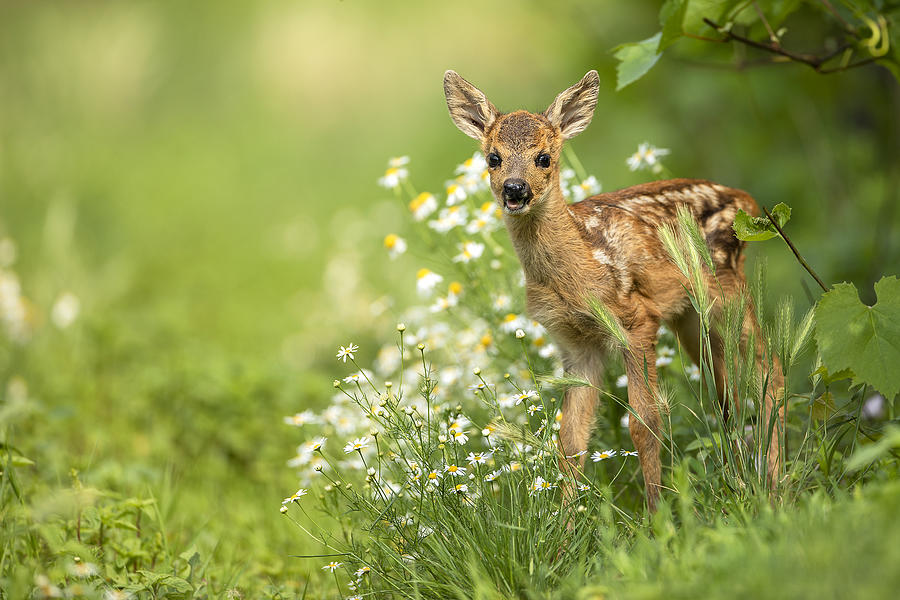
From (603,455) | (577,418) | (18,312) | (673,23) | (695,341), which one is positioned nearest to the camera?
(603,455)

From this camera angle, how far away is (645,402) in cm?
387

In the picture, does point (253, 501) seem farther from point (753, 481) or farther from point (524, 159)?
point (753, 481)

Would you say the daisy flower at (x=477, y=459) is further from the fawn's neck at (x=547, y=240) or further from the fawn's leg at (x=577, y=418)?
the fawn's neck at (x=547, y=240)

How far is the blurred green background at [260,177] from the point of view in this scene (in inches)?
230

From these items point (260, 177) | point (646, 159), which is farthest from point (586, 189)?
point (260, 177)

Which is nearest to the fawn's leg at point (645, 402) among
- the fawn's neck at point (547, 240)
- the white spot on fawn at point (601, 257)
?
the white spot on fawn at point (601, 257)

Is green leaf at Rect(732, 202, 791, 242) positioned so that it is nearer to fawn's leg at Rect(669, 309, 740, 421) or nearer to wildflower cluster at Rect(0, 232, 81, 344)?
fawn's leg at Rect(669, 309, 740, 421)

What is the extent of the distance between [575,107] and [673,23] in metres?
0.70

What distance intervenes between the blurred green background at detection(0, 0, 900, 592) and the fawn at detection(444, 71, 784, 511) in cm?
75

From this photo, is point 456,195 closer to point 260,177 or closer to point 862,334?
point 862,334

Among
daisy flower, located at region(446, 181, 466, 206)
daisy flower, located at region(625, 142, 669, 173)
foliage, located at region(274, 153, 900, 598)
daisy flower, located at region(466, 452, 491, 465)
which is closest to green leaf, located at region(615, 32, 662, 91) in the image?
daisy flower, located at region(625, 142, 669, 173)

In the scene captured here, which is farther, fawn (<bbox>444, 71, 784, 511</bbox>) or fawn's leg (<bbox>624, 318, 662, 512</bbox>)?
fawn (<bbox>444, 71, 784, 511</bbox>)

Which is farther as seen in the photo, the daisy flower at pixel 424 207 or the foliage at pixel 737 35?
the daisy flower at pixel 424 207

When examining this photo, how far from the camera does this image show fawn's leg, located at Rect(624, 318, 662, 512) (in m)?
3.67
